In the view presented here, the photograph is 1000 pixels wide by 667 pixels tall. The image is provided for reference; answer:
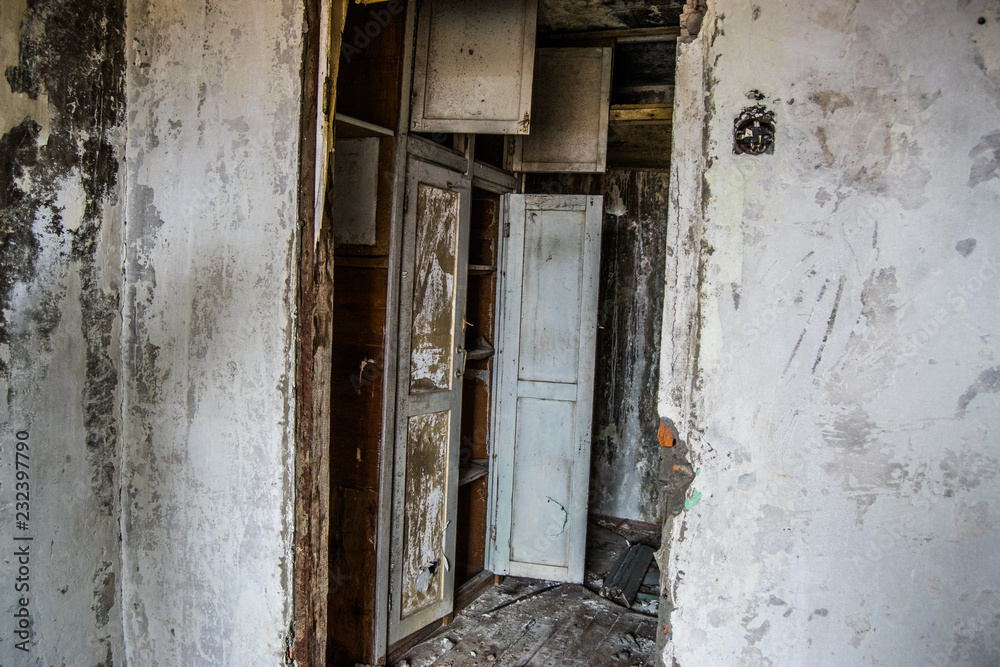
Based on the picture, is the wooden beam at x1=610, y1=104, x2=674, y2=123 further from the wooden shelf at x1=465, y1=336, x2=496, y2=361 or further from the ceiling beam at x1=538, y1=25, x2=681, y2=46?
the wooden shelf at x1=465, y1=336, x2=496, y2=361

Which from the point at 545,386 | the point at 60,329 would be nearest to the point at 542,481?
the point at 545,386

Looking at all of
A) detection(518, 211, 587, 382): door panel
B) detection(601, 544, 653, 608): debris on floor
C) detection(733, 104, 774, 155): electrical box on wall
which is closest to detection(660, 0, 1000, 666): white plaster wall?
detection(733, 104, 774, 155): electrical box on wall

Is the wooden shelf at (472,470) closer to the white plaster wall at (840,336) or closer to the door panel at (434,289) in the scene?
the door panel at (434,289)

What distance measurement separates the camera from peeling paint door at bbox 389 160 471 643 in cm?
262

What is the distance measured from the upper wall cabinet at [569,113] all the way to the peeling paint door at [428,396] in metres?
0.64

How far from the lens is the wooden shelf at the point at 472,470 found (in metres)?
3.22

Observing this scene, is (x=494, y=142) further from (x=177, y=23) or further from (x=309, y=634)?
(x=309, y=634)

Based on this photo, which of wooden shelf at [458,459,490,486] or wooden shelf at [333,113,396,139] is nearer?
wooden shelf at [333,113,396,139]

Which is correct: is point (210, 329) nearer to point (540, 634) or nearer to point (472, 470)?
point (472, 470)

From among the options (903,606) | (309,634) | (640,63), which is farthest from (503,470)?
(640,63)

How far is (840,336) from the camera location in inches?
55.9

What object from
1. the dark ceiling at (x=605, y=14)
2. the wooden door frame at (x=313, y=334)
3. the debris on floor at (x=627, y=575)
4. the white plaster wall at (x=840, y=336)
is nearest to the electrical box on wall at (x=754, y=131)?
the white plaster wall at (x=840, y=336)

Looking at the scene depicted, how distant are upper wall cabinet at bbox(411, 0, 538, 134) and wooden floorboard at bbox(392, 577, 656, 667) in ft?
7.35

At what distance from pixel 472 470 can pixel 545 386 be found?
587 millimetres
